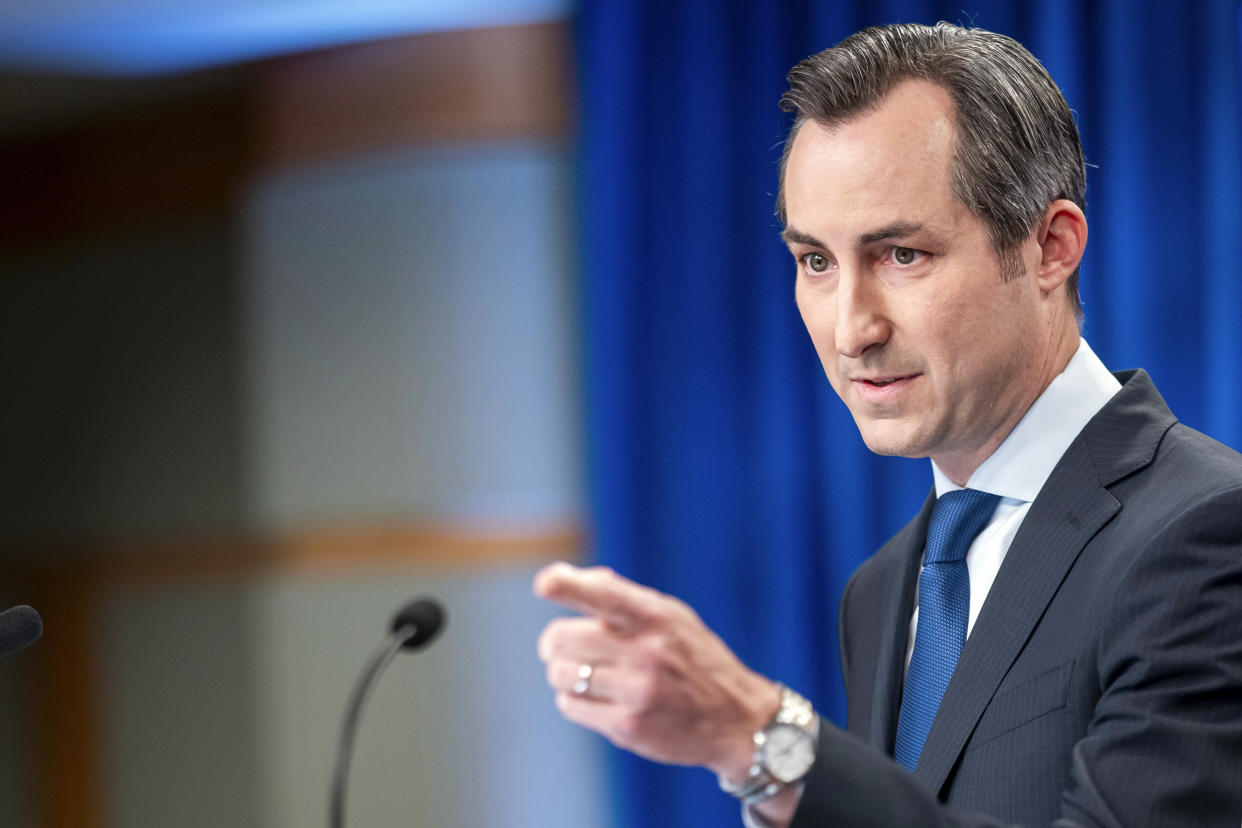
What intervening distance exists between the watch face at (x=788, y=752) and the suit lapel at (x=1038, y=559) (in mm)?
353

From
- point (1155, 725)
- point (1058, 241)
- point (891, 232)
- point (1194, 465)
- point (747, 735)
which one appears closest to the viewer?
point (747, 735)

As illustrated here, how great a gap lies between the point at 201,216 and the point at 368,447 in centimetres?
127

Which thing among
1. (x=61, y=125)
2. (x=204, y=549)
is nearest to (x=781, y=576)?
(x=204, y=549)

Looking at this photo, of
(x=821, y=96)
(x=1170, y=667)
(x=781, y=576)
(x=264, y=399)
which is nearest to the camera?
(x=1170, y=667)

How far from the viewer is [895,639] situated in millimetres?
1584

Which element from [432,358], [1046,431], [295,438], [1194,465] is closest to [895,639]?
[1046,431]

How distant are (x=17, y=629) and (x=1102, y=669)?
103 cm

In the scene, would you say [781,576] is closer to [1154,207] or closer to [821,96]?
[1154,207]

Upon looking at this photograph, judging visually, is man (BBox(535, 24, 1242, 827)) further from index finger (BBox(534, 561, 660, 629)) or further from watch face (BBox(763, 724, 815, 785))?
index finger (BBox(534, 561, 660, 629))

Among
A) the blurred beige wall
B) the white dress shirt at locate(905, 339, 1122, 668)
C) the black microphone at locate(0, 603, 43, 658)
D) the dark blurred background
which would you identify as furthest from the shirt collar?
the blurred beige wall

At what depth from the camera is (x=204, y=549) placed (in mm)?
4598

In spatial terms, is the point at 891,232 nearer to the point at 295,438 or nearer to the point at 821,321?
the point at 821,321

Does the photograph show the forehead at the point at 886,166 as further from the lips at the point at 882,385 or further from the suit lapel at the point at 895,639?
the suit lapel at the point at 895,639

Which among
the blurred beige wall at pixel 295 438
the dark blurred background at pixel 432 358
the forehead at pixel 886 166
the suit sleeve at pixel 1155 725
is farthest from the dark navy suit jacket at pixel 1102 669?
the blurred beige wall at pixel 295 438
